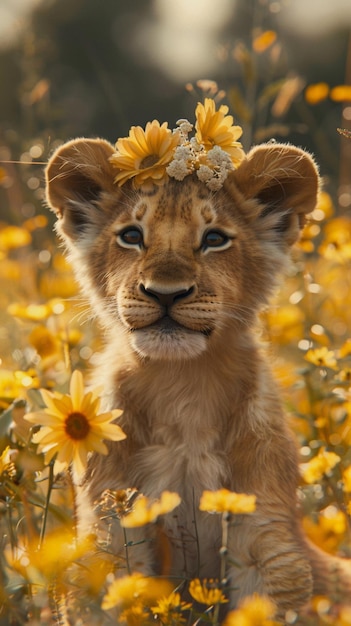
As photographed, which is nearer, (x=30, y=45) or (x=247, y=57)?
(x=247, y=57)

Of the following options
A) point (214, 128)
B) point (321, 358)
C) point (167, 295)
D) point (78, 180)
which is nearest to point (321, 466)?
point (321, 358)

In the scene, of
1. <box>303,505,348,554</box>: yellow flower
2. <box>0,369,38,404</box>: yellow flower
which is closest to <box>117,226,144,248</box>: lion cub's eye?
<box>0,369,38,404</box>: yellow flower

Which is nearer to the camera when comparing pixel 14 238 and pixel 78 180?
pixel 78 180

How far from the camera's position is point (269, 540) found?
330cm

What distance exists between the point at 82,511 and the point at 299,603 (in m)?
0.85

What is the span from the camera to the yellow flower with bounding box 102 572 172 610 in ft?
7.66

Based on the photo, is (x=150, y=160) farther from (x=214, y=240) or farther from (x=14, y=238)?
(x=14, y=238)

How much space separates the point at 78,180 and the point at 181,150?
62 cm

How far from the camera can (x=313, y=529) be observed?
4.09m

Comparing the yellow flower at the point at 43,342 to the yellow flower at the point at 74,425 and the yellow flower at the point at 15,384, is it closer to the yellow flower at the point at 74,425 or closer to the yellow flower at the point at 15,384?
the yellow flower at the point at 15,384

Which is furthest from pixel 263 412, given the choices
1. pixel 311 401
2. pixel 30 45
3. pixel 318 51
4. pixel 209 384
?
pixel 318 51

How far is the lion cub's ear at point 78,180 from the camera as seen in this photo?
3.67m

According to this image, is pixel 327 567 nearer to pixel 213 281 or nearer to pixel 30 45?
pixel 213 281

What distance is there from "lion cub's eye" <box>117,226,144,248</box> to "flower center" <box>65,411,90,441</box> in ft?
3.00
